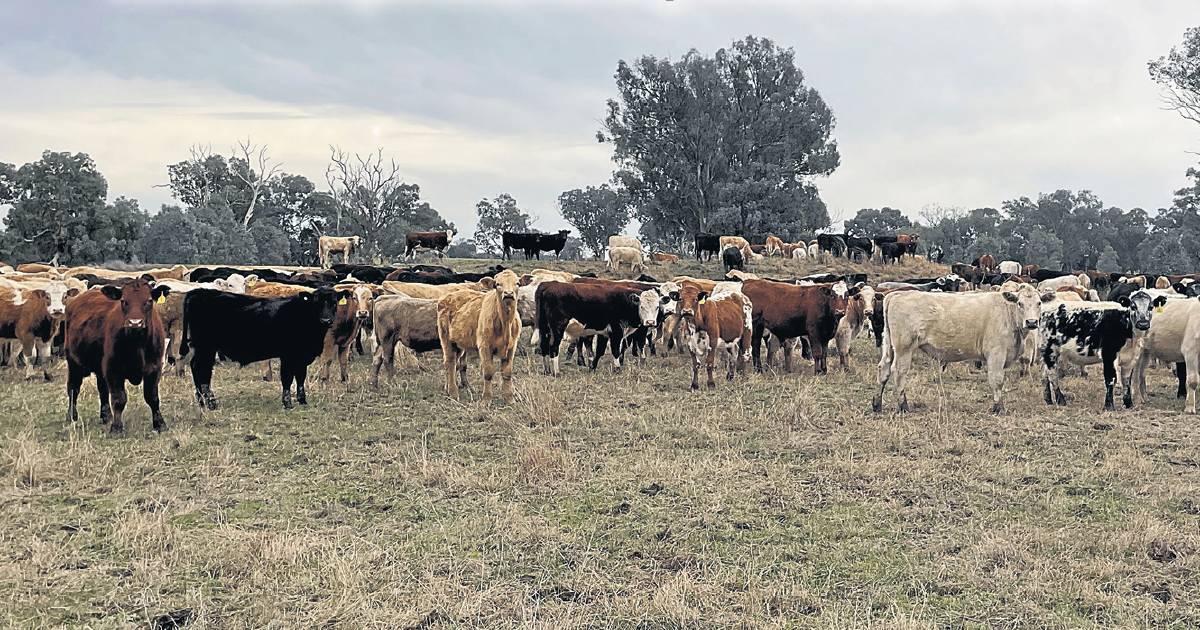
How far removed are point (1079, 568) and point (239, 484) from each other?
21.5ft

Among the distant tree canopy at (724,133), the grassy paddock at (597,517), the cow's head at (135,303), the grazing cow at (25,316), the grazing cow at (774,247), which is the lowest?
the grassy paddock at (597,517)

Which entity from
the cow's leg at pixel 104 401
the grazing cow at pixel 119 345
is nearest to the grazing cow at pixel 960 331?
the grazing cow at pixel 119 345

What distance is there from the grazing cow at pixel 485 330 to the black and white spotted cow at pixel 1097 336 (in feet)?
24.0

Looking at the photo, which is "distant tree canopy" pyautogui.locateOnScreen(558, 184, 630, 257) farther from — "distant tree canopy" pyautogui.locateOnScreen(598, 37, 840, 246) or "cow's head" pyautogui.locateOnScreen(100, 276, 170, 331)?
"cow's head" pyautogui.locateOnScreen(100, 276, 170, 331)

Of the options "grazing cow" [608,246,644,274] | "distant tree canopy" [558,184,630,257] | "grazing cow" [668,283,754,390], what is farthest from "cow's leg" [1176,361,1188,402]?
"distant tree canopy" [558,184,630,257]

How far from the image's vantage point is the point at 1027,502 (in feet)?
23.1

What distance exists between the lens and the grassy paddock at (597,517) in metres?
5.08

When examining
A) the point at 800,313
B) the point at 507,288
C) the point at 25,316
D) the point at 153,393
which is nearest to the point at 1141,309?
the point at 800,313

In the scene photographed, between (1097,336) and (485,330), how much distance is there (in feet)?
27.3

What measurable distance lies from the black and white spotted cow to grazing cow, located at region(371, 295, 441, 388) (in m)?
8.68

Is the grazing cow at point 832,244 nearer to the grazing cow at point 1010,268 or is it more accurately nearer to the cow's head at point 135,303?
the grazing cow at point 1010,268

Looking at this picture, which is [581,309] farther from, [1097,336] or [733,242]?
[733,242]

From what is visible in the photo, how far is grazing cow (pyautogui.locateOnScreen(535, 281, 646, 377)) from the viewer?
14844mm

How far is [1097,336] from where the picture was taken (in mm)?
11797
